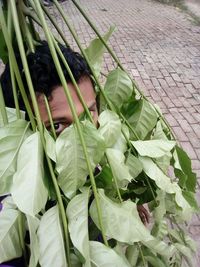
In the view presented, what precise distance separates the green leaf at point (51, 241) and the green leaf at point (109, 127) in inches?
6.8

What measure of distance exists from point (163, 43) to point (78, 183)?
19.5 ft

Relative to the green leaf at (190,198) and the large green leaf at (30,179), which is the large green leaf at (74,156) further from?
the green leaf at (190,198)

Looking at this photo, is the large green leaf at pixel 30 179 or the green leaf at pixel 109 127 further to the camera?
the green leaf at pixel 109 127

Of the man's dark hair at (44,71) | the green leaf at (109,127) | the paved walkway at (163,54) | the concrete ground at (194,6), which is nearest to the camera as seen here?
the green leaf at (109,127)

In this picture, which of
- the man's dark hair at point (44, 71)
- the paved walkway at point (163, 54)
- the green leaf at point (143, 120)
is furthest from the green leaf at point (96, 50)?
the paved walkway at point (163, 54)

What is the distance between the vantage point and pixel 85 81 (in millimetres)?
999

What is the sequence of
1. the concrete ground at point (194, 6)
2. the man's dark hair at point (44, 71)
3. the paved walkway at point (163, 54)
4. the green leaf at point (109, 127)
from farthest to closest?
the concrete ground at point (194, 6)
the paved walkway at point (163, 54)
the man's dark hair at point (44, 71)
the green leaf at point (109, 127)

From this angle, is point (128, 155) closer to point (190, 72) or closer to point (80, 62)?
point (80, 62)

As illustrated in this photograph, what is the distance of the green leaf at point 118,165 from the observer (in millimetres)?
671

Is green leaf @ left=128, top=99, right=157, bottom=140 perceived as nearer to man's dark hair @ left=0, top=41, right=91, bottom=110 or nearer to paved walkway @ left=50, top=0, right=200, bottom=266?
man's dark hair @ left=0, top=41, right=91, bottom=110

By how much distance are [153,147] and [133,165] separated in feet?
0.21

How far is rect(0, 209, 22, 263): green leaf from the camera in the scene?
64 centimetres

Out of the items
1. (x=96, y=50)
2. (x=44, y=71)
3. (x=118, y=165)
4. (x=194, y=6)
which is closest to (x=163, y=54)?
(x=194, y=6)

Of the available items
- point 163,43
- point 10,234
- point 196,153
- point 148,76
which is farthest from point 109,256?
point 163,43
